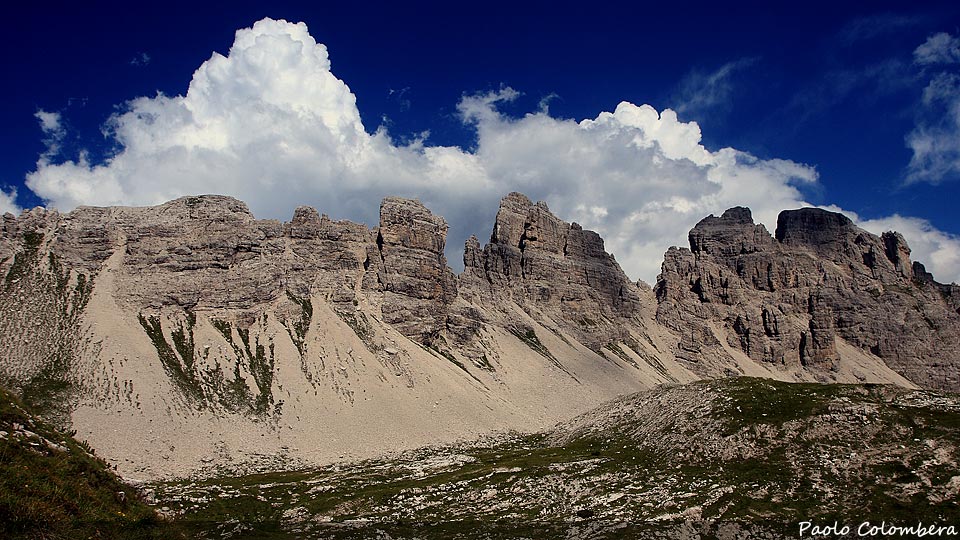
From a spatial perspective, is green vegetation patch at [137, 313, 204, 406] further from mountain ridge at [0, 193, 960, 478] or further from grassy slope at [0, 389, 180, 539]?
grassy slope at [0, 389, 180, 539]

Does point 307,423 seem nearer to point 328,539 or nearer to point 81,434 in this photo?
point 81,434

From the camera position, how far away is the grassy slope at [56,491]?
17.1 meters

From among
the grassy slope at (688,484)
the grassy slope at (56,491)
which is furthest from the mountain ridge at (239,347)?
the grassy slope at (56,491)

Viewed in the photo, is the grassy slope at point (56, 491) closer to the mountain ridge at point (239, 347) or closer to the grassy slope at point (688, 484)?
the grassy slope at point (688, 484)

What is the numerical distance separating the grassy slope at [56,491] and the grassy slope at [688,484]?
26486 millimetres

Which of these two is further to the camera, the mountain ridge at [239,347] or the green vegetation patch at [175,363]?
the green vegetation patch at [175,363]

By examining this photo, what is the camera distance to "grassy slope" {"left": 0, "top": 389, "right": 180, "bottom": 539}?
1709cm

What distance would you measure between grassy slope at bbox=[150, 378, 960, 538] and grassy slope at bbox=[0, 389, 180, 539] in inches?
1043

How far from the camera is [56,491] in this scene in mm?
18750


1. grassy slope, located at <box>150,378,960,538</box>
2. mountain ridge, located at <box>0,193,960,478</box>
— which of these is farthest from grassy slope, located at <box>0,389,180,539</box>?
mountain ridge, located at <box>0,193,960,478</box>

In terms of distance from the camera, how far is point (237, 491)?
74.4 m

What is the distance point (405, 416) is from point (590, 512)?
88.2 m

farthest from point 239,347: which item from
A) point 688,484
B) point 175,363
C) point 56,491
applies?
point 56,491

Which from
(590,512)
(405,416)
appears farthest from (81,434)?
(590,512)
